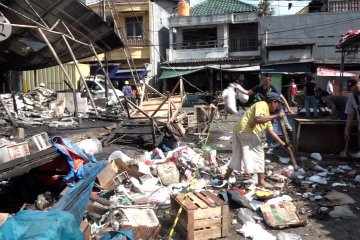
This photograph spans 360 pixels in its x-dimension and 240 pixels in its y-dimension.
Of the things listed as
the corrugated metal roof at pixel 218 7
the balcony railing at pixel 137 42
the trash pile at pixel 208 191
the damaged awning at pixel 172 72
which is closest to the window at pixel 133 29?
the balcony railing at pixel 137 42

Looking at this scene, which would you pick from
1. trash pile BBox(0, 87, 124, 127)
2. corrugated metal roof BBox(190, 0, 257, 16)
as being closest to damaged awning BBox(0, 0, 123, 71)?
trash pile BBox(0, 87, 124, 127)

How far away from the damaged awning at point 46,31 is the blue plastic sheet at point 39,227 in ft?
20.6

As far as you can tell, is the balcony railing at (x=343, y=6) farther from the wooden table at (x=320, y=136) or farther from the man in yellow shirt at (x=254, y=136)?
the man in yellow shirt at (x=254, y=136)

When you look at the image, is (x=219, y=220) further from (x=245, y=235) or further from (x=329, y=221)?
(x=329, y=221)

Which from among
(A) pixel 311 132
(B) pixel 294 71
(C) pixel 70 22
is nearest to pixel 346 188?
(A) pixel 311 132

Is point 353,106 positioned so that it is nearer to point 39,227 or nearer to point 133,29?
point 39,227

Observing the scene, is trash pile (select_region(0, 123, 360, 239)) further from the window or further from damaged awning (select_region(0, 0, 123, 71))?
the window

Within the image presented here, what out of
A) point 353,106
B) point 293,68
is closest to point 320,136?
point 353,106

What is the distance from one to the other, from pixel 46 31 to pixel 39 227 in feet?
28.2

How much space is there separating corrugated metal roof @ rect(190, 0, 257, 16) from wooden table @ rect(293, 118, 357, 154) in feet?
78.1

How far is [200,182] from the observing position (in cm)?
600

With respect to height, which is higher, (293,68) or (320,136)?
(293,68)

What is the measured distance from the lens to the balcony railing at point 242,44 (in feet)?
93.2

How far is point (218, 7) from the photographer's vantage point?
31484mm
